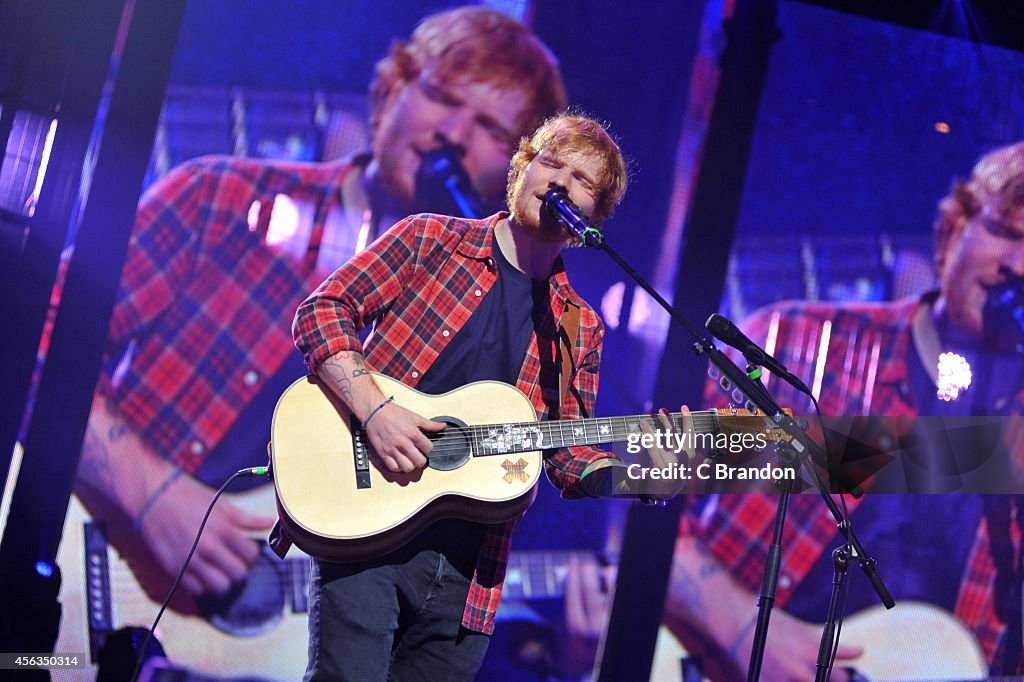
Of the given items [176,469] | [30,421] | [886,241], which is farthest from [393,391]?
[886,241]

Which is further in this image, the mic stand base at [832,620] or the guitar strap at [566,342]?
the guitar strap at [566,342]

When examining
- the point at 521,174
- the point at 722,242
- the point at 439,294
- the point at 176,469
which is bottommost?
the point at 176,469

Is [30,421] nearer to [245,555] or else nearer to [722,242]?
[245,555]

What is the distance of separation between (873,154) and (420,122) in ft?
8.45

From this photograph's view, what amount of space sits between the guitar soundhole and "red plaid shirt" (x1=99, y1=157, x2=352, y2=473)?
1.68 m

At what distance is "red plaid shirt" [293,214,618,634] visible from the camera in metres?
2.49

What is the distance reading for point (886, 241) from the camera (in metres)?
5.01

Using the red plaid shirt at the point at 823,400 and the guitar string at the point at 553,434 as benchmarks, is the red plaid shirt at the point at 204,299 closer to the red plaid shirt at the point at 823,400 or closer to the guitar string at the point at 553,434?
the guitar string at the point at 553,434

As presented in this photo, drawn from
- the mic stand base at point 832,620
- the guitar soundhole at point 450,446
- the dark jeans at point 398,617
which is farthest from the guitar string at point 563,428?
the mic stand base at point 832,620

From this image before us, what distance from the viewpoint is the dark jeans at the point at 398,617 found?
2330mm

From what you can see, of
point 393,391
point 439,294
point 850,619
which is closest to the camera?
point 393,391

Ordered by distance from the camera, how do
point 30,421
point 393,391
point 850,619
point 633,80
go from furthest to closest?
point 850,619 < point 633,80 < point 30,421 < point 393,391

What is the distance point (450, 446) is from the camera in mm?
2498

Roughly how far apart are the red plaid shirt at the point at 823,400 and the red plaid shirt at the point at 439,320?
2.02 m
